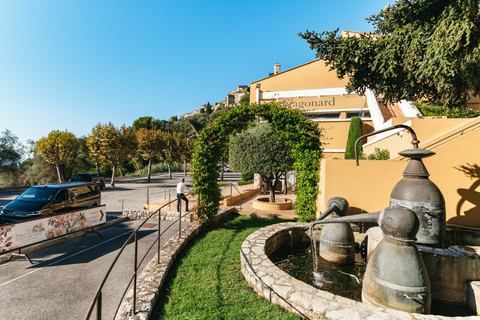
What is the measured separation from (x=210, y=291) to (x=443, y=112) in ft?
56.0

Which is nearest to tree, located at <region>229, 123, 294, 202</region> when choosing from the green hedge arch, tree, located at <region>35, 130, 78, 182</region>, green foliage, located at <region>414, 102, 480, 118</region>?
the green hedge arch

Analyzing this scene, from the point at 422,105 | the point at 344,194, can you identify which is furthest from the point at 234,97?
the point at 344,194

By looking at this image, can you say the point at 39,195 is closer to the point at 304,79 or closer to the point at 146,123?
the point at 304,79

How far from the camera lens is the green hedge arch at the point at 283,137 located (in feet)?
25.8

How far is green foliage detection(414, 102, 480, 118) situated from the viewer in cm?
1261

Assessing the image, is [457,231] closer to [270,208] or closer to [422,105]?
[270,208]

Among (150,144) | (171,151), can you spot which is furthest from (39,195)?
(171,151)

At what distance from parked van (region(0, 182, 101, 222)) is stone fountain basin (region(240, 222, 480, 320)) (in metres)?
7.77

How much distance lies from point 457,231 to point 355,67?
5.66 m

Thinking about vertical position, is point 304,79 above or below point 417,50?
above

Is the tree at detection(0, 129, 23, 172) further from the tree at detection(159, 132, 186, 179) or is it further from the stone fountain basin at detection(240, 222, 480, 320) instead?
the stone fountain basin at detection(240, 222, 480, 320)

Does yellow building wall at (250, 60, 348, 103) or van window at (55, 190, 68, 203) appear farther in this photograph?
yellow building wall at (250, 60, 348, 103)

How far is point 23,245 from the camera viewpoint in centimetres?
616

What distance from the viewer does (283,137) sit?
8195mm
